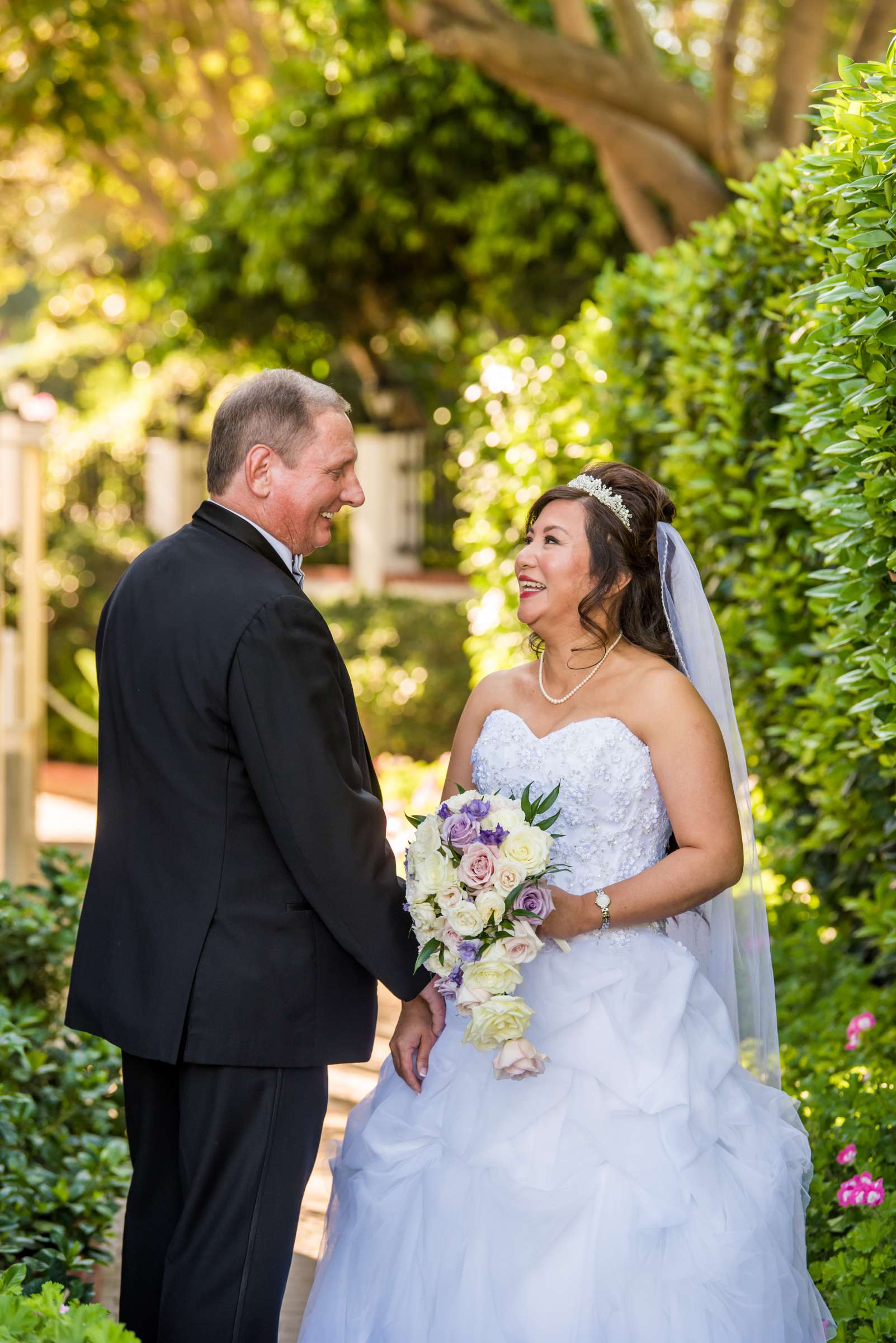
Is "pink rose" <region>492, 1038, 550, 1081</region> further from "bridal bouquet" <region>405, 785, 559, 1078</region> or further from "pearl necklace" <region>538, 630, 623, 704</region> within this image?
"pearl necklace" <region>538, 630, 623, 704</region>

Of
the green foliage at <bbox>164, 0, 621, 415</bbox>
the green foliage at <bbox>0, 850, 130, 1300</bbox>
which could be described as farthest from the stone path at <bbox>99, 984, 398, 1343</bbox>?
the green foliage at <bbox>164, 0, 621, 415</bbox>

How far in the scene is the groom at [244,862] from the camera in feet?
8.63

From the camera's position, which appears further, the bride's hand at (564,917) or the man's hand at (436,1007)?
the man's hand at (436,1007)

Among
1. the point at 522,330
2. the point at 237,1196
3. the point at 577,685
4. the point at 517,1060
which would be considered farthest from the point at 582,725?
the point at 522,330

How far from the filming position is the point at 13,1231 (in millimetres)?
3350

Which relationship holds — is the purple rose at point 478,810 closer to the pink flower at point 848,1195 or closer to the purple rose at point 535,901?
the purple rose at point 535,901

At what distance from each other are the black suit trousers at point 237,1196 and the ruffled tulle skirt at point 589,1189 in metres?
0.22

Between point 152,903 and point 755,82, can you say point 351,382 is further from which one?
point 152,903

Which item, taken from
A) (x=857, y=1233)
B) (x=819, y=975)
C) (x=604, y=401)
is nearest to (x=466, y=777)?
(x=857, y=1233)

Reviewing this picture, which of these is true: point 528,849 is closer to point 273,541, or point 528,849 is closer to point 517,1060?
point 517,1060

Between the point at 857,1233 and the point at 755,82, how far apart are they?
18.3m

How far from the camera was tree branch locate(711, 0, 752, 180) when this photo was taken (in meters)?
8.01

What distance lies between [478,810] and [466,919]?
22cm

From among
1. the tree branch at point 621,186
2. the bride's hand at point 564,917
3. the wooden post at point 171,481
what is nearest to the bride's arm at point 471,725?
the bride's hand at point 564,917
